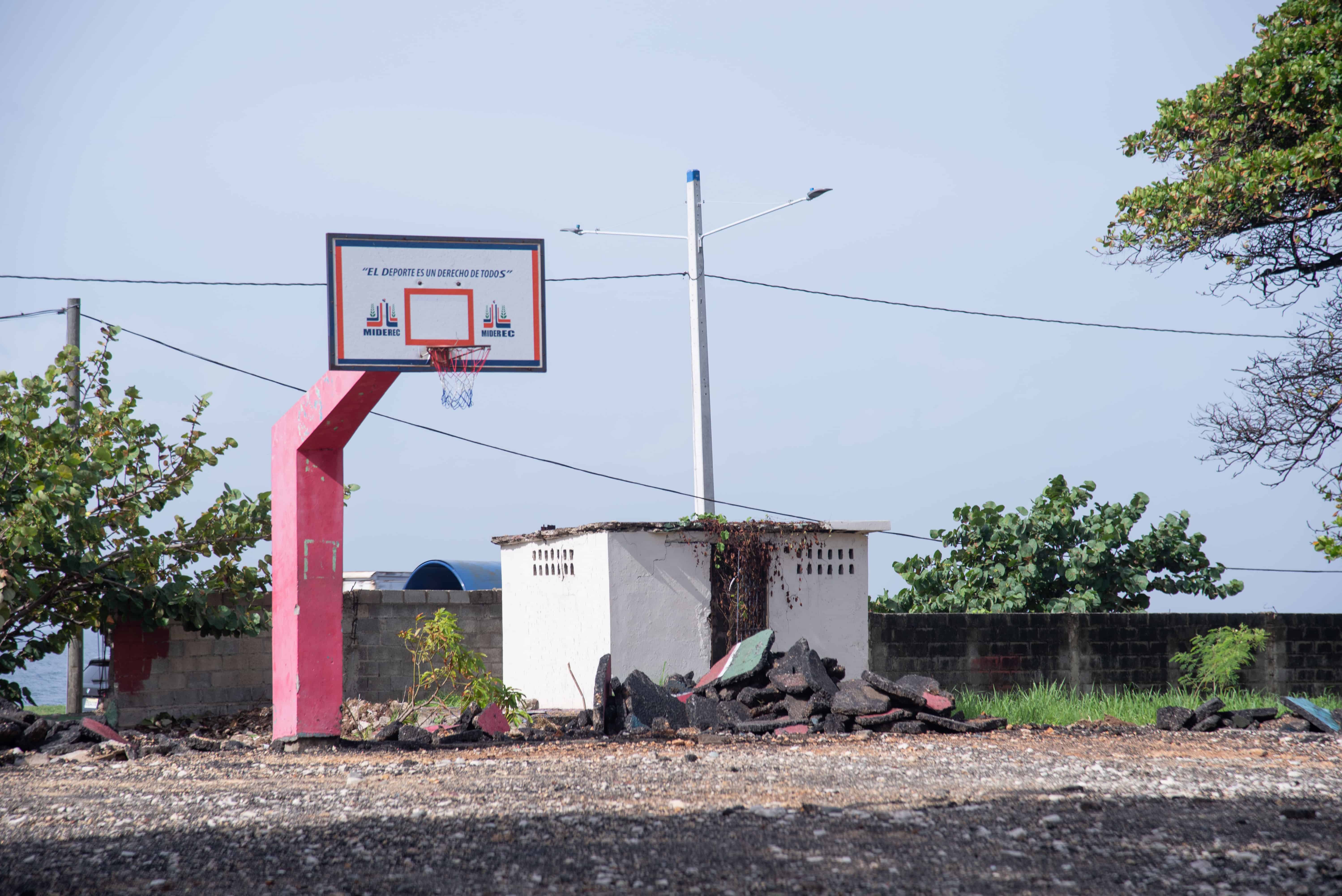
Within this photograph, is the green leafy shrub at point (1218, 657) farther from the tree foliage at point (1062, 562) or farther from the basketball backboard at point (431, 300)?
the basketball backboard at point (431, 300)

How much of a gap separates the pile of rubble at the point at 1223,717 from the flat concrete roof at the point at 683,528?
362 centimetres

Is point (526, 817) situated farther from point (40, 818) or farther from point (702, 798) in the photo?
point (40, 818)

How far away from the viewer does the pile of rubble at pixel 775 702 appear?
31.7 feet

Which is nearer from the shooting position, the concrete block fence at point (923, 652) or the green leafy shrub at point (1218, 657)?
the concrete block fence at point (923, 652)

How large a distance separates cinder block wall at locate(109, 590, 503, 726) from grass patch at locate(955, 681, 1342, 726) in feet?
19.7

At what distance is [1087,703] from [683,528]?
4.96 meters

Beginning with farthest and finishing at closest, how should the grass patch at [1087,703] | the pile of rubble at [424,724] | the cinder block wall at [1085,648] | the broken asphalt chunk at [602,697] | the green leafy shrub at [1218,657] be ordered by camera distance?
the green leafy shrub at [1218,657], the cinder block wall at [1085,648], the grass patch at [1087,703], the broken asphalt chunk at [602,697], the pile of rubble at [424,724]

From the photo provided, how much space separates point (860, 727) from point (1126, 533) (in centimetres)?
970

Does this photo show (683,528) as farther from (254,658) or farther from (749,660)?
(254,658)

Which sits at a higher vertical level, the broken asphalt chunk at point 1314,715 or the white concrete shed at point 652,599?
the white concrete shed at point 652,599

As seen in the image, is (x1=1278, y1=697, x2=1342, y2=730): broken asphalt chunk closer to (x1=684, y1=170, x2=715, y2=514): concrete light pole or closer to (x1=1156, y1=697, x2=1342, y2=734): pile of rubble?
(x1=1156, y1=697, x2=1342, y2=734): pile of rubble

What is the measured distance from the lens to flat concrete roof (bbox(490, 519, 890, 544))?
11.8 metres

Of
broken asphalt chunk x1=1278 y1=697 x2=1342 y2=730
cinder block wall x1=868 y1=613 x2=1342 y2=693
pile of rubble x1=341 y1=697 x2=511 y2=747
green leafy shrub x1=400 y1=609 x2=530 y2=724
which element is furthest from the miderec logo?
broken asphalt chunk x1=1278 y1=697 x2=1342 y2=730

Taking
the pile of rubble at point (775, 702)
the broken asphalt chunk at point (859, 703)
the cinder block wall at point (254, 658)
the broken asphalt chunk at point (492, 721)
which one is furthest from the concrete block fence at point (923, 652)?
the broken asphalt chunk at point (859, 703)
